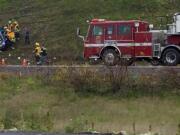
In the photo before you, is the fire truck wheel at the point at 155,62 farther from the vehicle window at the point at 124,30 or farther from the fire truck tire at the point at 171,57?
the vehicle window at the point at 124,30

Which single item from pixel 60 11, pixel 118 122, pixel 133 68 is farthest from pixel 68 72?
pixel 60 11

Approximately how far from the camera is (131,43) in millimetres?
36125

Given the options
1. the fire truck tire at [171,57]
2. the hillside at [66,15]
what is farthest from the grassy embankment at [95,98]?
the hillside at [66,15]

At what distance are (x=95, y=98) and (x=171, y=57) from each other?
17.4ft

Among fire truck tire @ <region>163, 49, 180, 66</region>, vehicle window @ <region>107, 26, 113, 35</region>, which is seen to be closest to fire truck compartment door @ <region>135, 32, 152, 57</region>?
fire truck tire @ <region>163, 49, 180, 66</region>

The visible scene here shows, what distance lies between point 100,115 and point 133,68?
390cm

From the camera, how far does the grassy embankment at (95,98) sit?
1130 inches

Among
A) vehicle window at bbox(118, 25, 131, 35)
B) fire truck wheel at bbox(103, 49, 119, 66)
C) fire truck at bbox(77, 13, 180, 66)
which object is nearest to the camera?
fire truck at bbox(77, 13, 180, 66)

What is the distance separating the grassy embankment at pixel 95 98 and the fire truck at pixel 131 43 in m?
2.59

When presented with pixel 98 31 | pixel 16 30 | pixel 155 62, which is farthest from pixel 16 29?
pixel 155 62

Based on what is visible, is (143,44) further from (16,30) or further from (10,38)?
(16,30)

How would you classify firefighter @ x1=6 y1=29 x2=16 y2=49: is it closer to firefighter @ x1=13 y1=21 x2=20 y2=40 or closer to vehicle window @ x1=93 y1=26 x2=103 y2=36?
firefighter @ x1=13 y1=21 x2=20 y2=40

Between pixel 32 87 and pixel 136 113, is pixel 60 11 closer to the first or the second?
pixel 32 87

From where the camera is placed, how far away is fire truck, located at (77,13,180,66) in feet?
115
